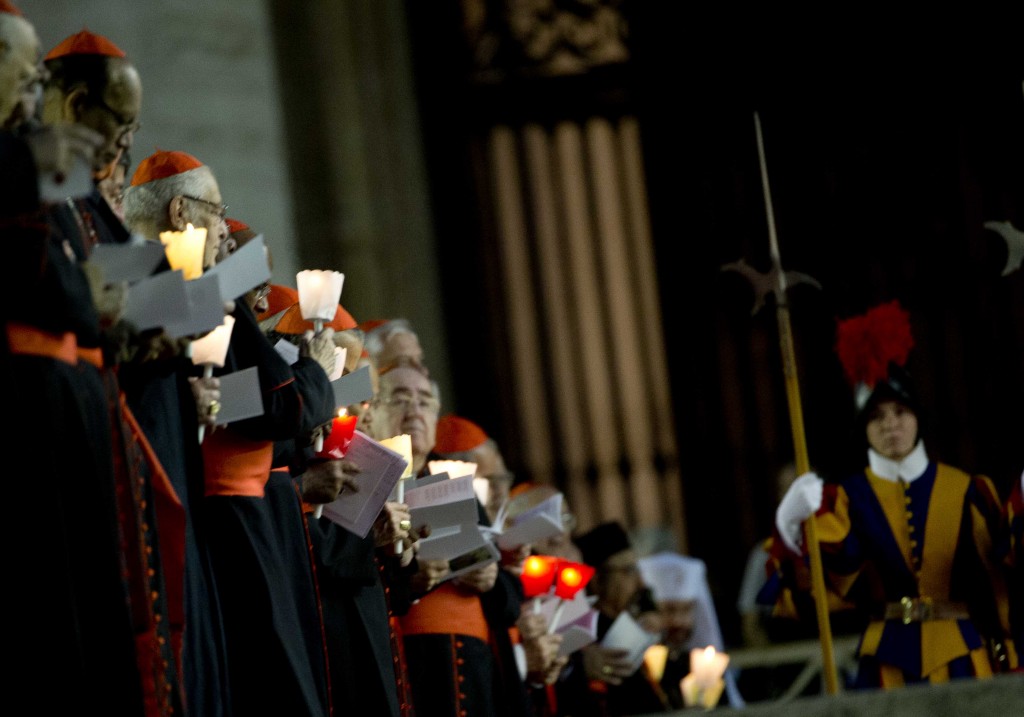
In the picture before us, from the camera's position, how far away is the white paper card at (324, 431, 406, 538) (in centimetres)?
452

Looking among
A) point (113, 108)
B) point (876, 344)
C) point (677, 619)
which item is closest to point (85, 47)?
point (113, 108)

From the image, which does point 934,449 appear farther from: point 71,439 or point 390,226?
point 71,439

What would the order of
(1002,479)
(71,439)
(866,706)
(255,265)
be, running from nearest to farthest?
(71,439) → (866,706) → (255,265) → (1002,479)

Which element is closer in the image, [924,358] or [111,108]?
[111,108]

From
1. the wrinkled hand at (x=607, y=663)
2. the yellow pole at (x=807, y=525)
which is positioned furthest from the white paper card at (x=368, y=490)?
the wrinkled hand at (x=607, y=663)

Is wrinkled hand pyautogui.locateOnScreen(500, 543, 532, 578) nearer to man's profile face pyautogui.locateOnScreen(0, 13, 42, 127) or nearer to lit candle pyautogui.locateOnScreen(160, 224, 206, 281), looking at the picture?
lit candle pyautogui.locateOnScreen(160, 224, 206, 281)

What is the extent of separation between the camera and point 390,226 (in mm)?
9781

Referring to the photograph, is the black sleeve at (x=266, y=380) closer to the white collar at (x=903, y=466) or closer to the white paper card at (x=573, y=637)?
the white paper card at (x=573, y=637)

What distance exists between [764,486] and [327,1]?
3.69 meters

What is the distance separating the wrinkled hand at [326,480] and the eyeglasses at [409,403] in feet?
3.40

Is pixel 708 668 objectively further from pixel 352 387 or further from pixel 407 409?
pixel 352 387

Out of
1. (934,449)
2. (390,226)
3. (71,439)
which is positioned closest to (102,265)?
(71,439)

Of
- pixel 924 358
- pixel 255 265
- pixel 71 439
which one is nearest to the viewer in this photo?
pixel 71 439

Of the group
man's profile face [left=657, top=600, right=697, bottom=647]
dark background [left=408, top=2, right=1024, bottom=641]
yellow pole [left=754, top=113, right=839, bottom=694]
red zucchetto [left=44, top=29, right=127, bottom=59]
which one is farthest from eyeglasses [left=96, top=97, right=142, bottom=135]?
dark background [left=408, top=2, right=1024, bottom=641]
